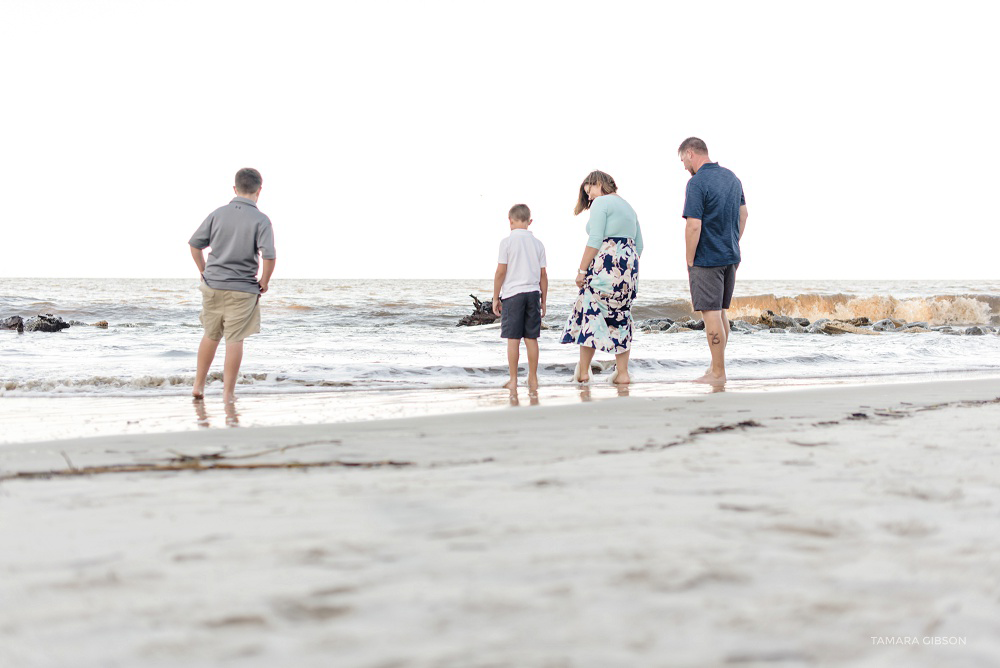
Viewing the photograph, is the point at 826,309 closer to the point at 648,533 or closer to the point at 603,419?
the point at 603,419

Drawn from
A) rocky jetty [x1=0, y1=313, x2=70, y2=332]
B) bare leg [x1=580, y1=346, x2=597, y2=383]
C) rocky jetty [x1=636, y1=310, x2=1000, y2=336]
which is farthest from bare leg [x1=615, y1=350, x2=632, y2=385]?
rocky jetty [x1=0, y1=313, x2=70, y2=332]

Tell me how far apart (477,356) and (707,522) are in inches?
277

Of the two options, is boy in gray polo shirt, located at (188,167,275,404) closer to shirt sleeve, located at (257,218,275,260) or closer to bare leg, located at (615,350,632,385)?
shirt sleeve, located at (257,218,275,260)

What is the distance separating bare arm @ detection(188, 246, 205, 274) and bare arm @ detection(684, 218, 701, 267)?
12.0ft

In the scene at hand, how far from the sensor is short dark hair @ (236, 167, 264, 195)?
536 centimetres

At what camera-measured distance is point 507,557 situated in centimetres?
138

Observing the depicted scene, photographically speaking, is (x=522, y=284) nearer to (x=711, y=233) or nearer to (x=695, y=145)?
(x=711, y=233)

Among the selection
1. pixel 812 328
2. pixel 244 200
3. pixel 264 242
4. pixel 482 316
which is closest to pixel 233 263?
pixel 264 242

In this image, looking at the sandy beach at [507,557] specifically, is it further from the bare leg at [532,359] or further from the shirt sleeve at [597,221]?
the shirt sleeve at [597,221]

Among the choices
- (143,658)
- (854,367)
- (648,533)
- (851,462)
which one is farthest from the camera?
(854,367)

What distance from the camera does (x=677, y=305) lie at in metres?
22.9

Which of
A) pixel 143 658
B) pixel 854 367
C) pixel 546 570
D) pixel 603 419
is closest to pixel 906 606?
pixel 546 570

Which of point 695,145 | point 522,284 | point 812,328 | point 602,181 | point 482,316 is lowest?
point 812,328

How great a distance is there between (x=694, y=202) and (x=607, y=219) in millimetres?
683
